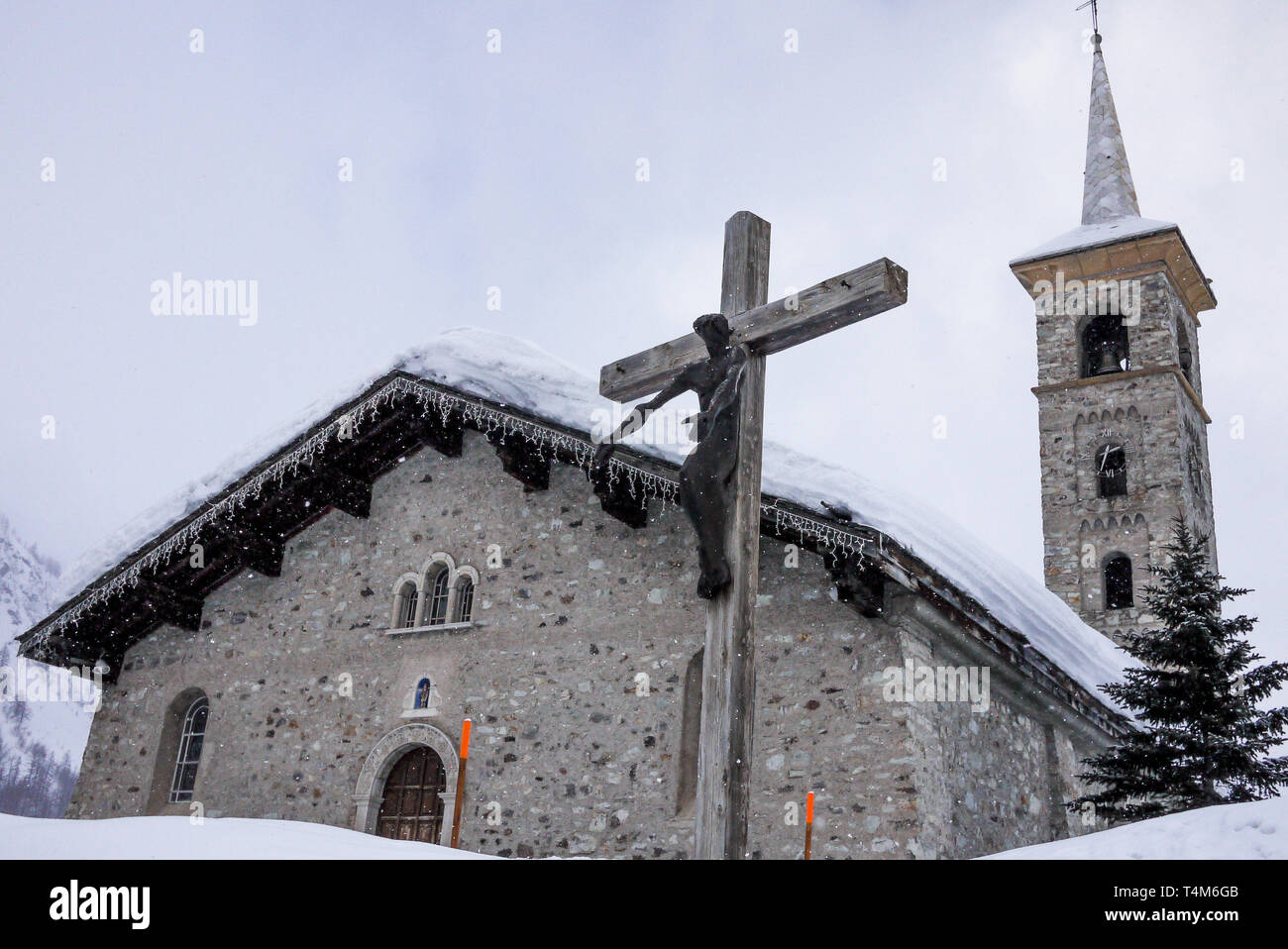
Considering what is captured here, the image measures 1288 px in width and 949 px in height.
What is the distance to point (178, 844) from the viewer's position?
157 inches

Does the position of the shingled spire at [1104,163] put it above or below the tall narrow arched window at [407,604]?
above

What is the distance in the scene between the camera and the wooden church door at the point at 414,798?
10109 mm

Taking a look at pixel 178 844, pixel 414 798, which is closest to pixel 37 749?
pixel 414 798

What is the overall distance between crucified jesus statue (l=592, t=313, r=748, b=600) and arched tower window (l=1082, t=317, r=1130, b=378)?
2113 centimetres

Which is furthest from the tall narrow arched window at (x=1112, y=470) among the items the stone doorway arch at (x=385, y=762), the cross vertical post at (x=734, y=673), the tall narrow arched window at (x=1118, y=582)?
the cross vertical post at (x=734, y=673)

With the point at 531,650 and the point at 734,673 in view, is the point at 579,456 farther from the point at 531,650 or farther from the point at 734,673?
the point at 734,673

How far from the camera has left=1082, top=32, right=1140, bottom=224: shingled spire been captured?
84.5 ft

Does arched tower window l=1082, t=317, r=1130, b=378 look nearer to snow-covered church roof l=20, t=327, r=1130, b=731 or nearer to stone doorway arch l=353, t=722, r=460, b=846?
snow-covered church roof l=20, t=327, r=1130, b=731

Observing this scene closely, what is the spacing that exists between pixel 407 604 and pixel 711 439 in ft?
22.4

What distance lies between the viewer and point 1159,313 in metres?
23.4

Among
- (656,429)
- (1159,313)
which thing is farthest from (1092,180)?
(656,429)

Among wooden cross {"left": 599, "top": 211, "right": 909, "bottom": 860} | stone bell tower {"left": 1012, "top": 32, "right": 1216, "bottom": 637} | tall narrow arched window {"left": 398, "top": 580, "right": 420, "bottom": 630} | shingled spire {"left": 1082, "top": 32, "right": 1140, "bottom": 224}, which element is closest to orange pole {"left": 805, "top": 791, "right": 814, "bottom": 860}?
wooden cross {"left": 599, "top": 211, "right": 909, "bottom": 860}

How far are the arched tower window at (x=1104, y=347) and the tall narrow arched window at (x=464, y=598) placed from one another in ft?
58.4

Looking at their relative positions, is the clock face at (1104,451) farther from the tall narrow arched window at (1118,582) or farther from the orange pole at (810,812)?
the orange pole at (810,812)
